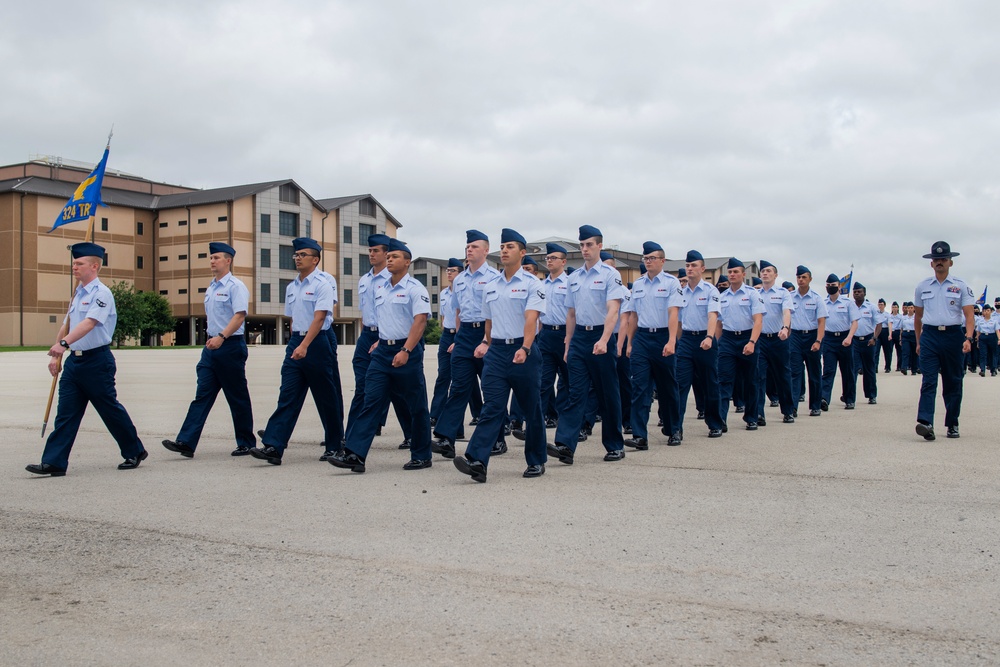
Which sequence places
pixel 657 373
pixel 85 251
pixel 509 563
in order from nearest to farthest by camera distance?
pixel 509 563 < pixel 85 251 < pixel 657 373

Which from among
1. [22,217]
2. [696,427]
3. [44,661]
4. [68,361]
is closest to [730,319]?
[696,427]

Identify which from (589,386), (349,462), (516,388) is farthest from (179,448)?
(589,386)

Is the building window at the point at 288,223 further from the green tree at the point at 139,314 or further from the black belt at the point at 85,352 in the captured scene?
the black belt at the point at 85,352

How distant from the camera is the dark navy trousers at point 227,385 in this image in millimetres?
9055

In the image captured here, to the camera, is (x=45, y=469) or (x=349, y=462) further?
(x=349, y=462)

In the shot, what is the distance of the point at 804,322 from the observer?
47.9 feet

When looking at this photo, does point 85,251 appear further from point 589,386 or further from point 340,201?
point 340,201

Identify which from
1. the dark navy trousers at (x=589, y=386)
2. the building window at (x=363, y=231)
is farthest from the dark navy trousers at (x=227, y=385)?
the building window at (x=363, y=231)

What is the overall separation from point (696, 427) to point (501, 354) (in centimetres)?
488

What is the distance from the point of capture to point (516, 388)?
25.8 ft

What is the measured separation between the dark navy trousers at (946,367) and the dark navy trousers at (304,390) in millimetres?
6193

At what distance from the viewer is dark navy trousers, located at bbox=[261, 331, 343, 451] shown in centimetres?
857

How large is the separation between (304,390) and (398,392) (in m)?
0.98

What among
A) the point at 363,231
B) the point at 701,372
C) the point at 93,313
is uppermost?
the point at 363,231
